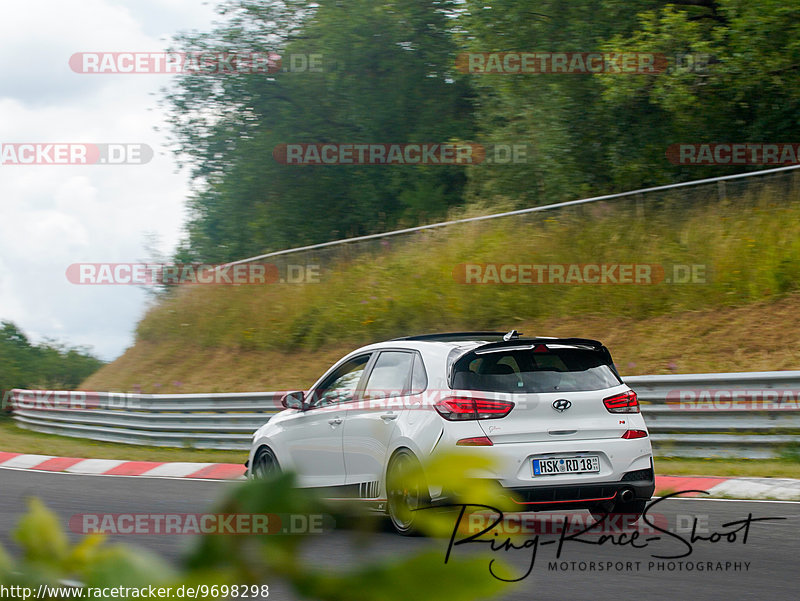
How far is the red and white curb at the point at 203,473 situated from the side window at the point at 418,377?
1451 millimetres

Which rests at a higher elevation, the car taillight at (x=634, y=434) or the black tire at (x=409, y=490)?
the black tire at (x=409, y=490)

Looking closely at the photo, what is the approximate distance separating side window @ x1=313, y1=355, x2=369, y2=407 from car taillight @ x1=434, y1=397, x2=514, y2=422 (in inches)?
47.7

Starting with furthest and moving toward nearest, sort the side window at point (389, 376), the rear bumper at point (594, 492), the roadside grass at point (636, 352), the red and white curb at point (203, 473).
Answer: the roadside grass at point (636, 352) → the red and white curb at point (203, 473) → the side window at point (389, 376) → the rear bumper at point (594, 492)

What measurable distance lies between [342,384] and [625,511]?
251cm

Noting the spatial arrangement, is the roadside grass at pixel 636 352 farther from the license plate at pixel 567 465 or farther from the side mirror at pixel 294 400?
the side mirror at pixel 294 400

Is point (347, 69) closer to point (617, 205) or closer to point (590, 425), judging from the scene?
point (617, 205)

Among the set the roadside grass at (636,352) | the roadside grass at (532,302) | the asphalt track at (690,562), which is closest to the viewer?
the asphalt track at (690,562)

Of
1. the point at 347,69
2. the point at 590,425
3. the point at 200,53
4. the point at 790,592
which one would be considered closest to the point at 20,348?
the point at 200,53

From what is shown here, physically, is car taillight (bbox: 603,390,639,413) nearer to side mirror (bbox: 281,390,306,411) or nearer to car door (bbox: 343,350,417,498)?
car door (bbox: 343,350,417,498)

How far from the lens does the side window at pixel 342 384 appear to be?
8021 mm

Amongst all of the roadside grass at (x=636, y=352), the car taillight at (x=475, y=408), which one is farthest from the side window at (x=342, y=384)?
the roadside grass at (x=636, y=352)

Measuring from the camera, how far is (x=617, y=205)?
1623 cm

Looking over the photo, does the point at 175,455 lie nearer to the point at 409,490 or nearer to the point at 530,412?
the point at 530,412

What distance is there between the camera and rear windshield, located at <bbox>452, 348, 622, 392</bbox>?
7035mm
